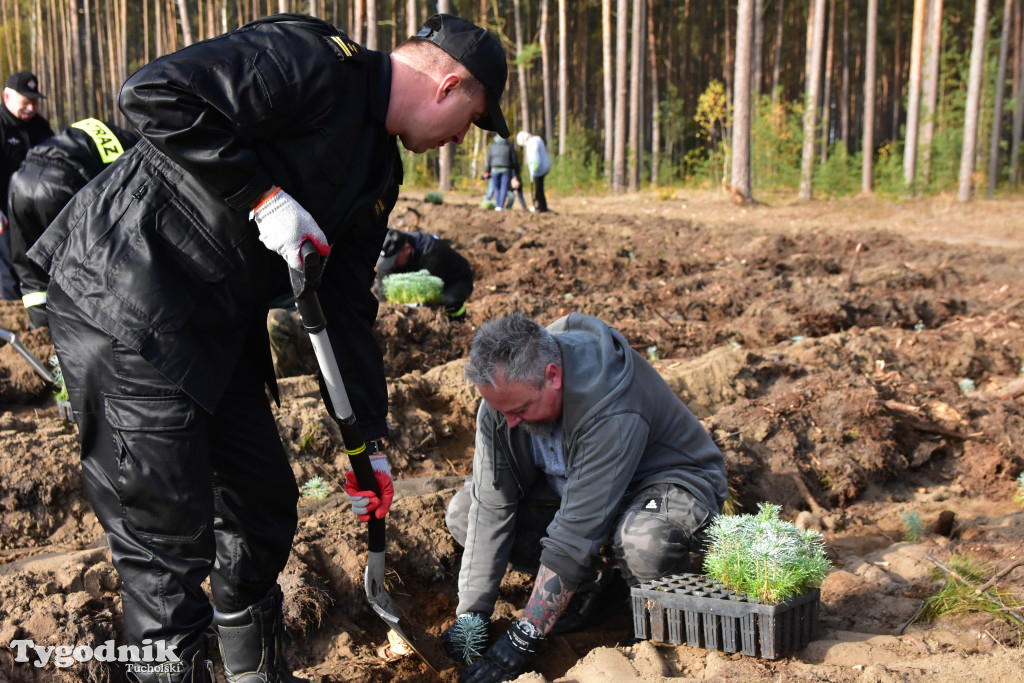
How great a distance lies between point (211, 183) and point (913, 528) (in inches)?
140

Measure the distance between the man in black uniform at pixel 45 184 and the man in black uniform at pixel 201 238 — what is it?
2422mm

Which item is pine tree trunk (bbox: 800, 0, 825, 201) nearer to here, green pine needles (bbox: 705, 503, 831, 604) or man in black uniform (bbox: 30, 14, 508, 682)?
green pine needles (bbox: 705, 503, 831, 604)

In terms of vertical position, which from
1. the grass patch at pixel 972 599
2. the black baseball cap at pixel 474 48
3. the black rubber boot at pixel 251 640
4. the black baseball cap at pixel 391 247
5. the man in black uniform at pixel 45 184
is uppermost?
the black baseball cap at pixel 474 48

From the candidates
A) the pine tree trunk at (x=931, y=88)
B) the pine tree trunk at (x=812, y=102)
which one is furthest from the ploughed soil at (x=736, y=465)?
the pine tree trunk at (x=931, y=88)

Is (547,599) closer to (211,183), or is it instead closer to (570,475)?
(570,475)

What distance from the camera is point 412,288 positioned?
276 inches

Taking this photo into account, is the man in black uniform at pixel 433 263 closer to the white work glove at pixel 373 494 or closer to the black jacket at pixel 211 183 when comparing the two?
the white work glove at pixel 373 494

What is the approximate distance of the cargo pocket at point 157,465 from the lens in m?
2.05

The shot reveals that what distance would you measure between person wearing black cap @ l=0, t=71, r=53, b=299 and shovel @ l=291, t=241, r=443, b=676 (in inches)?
188

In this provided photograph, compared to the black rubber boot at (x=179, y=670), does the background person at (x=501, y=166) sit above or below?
above

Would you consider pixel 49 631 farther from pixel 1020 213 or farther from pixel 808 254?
pixel 1020 213

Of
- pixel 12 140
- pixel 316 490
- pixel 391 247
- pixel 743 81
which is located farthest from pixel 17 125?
pixel 743 81

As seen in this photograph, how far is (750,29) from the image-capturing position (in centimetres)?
1550

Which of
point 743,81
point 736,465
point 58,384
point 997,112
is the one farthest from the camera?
point 997,112
